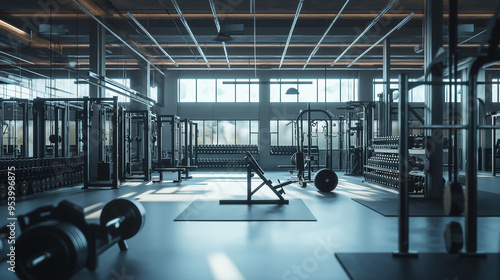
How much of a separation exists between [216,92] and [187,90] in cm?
125

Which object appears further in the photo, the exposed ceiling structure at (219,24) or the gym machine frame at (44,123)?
the exposed ceiling structure at (219,24)

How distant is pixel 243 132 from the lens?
13523 millimetres

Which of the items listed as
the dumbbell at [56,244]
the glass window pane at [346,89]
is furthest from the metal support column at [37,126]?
the glass window pane at [346,89]

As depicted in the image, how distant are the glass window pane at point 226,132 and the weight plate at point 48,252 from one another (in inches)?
470

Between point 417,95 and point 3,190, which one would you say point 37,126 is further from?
point 417,95

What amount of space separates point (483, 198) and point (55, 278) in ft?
19.2

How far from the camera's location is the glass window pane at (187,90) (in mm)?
13344

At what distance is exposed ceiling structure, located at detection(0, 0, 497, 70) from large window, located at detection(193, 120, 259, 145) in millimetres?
3335

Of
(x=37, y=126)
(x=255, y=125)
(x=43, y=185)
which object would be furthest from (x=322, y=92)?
(x=43, y=185)

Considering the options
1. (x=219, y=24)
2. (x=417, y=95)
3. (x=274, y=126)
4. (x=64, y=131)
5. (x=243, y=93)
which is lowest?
(x=64, y=131)

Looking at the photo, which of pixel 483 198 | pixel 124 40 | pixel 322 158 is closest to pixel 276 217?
pixel 483 198

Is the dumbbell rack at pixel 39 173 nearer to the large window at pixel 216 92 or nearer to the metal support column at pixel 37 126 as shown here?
the metal support column at pixel 37 126

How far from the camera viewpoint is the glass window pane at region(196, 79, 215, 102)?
13.4m

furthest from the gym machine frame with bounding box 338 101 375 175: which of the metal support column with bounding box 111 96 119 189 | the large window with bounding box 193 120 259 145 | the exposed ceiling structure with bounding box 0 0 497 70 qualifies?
the metal support column with bounding box 111 96 119 189
